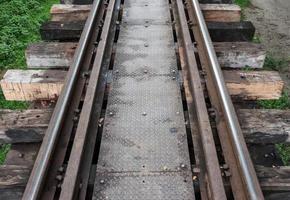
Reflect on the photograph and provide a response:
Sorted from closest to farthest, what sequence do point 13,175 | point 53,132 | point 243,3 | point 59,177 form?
point 59,177 < point 13,175 < point 53,132 < point 243,3

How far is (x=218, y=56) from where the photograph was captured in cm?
503

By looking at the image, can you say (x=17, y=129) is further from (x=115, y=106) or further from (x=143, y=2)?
(x=143, y=2)

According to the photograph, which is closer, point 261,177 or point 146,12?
point 261,177

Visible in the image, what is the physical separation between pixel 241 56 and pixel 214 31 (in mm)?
868

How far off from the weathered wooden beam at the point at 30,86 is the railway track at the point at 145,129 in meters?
0.11

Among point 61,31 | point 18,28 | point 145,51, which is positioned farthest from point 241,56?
point 18,28

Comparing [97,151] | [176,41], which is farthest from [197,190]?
[176,41]

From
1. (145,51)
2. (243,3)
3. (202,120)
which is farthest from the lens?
(243,3)

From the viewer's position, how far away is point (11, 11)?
8000 mm

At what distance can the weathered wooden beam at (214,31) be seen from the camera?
5664 millimetres

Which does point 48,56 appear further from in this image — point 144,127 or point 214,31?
point 214,31

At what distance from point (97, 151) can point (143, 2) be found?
3.77 metres

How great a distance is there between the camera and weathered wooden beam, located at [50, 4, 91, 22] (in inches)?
244

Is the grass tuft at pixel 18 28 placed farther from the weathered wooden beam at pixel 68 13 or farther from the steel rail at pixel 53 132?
the steel rail at pixel 53 132
